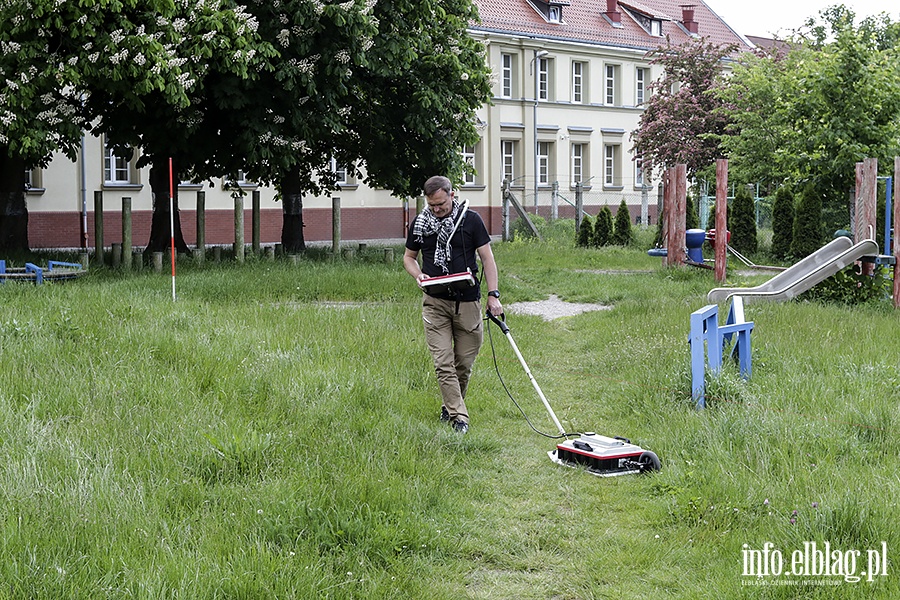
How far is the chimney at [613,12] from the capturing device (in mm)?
53156

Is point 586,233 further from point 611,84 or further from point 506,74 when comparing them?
point 611,84

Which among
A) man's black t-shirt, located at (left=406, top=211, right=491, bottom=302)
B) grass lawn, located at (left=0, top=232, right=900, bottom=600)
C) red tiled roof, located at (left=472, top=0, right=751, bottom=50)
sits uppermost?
red tiled roof, located at (left=472, top=0, right=751, bottom=50)

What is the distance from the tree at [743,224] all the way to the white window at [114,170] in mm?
18647

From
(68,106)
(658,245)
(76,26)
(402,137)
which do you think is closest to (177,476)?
(76,26)

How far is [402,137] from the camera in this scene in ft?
77.7

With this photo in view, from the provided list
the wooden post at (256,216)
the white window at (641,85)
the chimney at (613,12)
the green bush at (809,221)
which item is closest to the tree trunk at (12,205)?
the wooden post at (256,216)

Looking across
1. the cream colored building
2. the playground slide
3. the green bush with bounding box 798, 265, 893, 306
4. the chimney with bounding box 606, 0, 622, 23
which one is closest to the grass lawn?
the playground slide

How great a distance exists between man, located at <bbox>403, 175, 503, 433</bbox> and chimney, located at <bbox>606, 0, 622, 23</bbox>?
4701cm

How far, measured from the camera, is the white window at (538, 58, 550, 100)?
48406 millimetres

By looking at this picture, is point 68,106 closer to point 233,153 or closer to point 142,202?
point 233,153

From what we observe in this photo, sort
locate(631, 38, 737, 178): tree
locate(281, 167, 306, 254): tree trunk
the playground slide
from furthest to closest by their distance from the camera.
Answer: locate(631, 38, 737, 178): tree
locate(281, 167, 306, 254): tree trunk
the playground slide

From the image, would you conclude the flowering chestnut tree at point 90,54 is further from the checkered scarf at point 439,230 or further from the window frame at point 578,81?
the window frame at point 578,81

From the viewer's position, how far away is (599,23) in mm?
52344

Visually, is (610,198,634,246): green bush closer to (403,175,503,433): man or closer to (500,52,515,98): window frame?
(500,52,515,98): window frame
